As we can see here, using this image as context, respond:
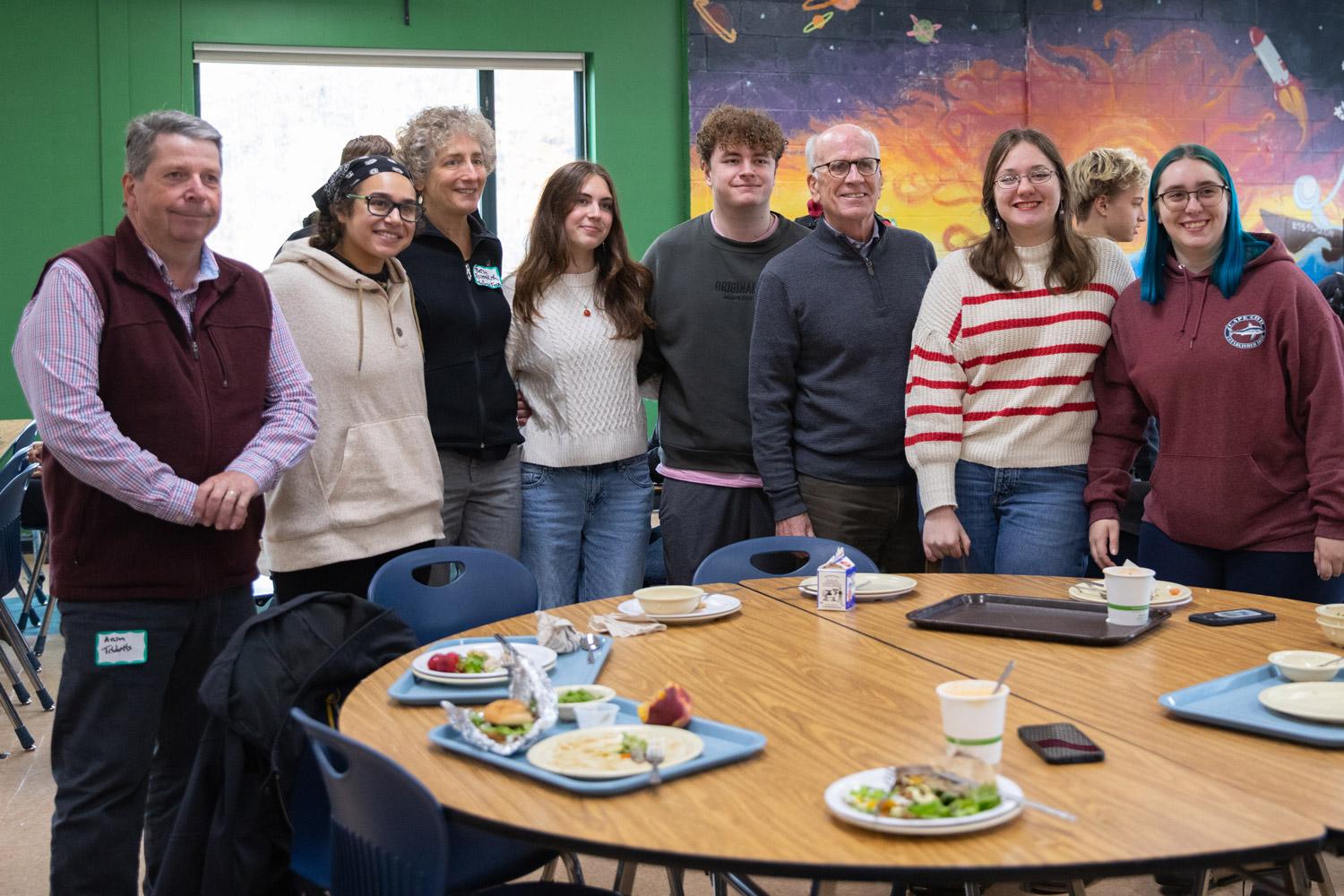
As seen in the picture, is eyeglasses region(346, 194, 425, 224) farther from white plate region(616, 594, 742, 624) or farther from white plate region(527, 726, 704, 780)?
white plate region(527, 726, 704, 780)

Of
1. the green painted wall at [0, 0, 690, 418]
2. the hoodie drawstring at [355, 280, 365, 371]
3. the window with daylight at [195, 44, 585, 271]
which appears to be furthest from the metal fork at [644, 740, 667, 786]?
the green painted wall at [0, 0, 690, 418]

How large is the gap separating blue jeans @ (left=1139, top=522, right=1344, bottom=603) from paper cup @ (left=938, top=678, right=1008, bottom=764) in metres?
1.32

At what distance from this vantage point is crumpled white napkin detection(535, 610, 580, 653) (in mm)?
1980

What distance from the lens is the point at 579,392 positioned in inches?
123

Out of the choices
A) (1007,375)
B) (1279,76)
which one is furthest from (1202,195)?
(1279,76)

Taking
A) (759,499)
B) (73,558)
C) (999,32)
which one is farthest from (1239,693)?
(999,32)

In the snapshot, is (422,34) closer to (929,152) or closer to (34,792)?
(929,152)

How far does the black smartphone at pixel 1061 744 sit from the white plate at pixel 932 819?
0.14m

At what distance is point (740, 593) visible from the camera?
2.50m

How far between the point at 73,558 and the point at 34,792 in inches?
67.6

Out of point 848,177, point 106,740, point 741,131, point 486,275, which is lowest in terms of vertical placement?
point 106,740

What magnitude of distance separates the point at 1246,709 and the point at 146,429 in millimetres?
1869

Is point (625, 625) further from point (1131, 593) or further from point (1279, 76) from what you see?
point (1279, 76)

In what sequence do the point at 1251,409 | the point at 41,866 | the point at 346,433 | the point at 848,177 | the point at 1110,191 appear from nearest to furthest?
the point at 1251,409 < the point at 346,433 < the point at 41,866 < the point at 848,177 < the point at 1110,191
